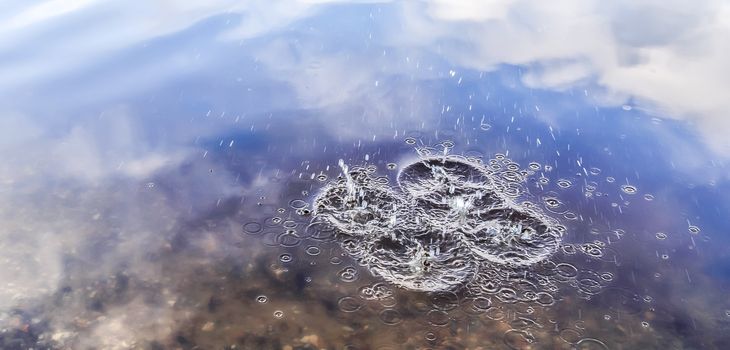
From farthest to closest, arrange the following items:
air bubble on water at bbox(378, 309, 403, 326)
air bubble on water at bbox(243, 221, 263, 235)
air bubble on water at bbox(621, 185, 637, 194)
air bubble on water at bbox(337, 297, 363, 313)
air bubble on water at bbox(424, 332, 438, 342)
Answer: air bubble on water at bbox(621, 185, 637, 194) < air bubble on water at bbox(243, 221, 263, 235) < air bubble on water at bbox(337, 297, 363, 313) < air bubble on water at bbox(378, 309, 403, 326) < air bubble on water at bbox(424, 332, 438, 342)

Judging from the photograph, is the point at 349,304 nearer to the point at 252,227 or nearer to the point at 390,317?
the point at 390,317

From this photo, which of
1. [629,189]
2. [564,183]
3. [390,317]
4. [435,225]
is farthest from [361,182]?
[629,189]

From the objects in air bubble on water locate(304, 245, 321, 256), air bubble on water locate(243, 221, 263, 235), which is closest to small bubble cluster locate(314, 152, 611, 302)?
air bubble on water locate(304, 245, 321, 256)

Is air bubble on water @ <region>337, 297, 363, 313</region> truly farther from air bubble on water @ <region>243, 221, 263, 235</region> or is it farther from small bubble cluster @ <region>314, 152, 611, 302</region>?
air bubble on water @ <region>243, 221, 263, 235</region>

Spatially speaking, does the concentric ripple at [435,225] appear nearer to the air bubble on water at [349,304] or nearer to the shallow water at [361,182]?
the shallow water at [361,182]

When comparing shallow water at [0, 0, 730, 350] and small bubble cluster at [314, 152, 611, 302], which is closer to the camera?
shallow water at [0, 0, 730, 350]

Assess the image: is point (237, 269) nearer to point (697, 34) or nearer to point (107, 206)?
point (107, 206)

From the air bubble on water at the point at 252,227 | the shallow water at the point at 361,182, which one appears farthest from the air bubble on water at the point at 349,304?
the air bubble on water at the point at 252,227
